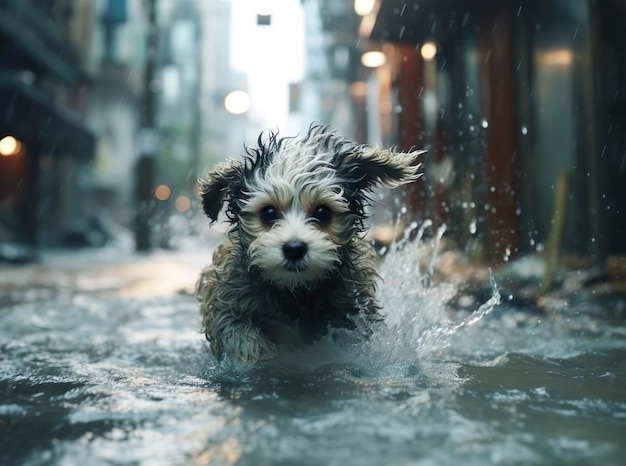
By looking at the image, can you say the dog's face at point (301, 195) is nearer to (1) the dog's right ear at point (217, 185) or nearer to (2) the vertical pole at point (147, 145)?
(1) the dog's right ear at point (217, 185)

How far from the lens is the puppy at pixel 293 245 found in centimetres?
375

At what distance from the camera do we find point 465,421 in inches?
110

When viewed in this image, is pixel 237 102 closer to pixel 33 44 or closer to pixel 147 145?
pixel 147 145

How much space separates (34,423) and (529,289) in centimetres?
595

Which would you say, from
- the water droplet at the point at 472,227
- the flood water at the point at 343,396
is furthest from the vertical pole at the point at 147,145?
the flood water at the point at 343,396

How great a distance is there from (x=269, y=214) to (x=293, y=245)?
1.29 feet

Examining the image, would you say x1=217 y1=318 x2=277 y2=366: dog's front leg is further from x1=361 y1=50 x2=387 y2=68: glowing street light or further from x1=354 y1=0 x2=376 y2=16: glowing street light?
x1=361 y1=50 x2=387 y2=68: glowing street light

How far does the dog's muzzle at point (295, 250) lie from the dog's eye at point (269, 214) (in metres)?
0.33

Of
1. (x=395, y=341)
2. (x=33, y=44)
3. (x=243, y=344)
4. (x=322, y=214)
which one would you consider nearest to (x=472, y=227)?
(x=395, y=341)

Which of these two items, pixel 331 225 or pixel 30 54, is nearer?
pixel 331 225

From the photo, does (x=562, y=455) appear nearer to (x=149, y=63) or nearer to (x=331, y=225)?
(x=331, y=225)

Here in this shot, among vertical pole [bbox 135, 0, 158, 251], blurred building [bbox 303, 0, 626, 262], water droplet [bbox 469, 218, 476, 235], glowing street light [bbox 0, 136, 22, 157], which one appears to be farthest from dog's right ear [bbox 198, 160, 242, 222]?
vertical pole [bbox 135, 0, 158, 251]

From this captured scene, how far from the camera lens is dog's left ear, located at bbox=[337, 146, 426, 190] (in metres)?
4.31

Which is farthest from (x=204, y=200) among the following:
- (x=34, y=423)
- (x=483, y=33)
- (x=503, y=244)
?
(x=483, y=33)
